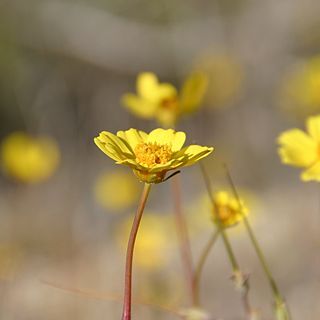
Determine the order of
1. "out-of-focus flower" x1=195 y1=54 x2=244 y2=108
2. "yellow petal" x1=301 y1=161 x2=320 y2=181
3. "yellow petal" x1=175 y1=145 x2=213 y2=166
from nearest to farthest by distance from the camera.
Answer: "yellow petal" x1=175 y1=145 x2=213 y2=166 < "yellow petal" x1=301 y1=161 x2=320 y2=181 < "out-of-focus flower" x1=195 y1=54 x2=244 y2=108

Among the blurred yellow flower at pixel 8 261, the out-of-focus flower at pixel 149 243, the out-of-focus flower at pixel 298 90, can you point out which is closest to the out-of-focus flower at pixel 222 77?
the out-of-focus flower at pixel 298 90

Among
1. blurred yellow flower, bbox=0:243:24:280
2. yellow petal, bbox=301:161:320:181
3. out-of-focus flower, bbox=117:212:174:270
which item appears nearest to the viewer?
yellow petal, bbox=301:161:320:181

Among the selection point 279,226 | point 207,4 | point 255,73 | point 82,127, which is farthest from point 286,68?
point 279,226

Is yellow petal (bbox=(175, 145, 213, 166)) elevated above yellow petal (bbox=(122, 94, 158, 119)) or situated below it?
below

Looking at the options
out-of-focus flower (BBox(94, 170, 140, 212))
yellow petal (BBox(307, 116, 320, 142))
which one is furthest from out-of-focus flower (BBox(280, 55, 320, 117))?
yellow petal (BBox(307, 116, 320, 142))

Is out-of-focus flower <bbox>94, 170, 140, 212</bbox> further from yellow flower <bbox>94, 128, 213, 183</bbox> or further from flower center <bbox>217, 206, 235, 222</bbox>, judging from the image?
yellow flower <bbox>94, 128, 213, 183</bbox>

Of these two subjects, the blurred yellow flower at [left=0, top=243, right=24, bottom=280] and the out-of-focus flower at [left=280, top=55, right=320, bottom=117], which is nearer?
the blurred yellow flower at [left=0, top=243, right=24, bottom=280]

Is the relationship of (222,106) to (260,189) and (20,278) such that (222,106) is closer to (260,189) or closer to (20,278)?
(260,189)
